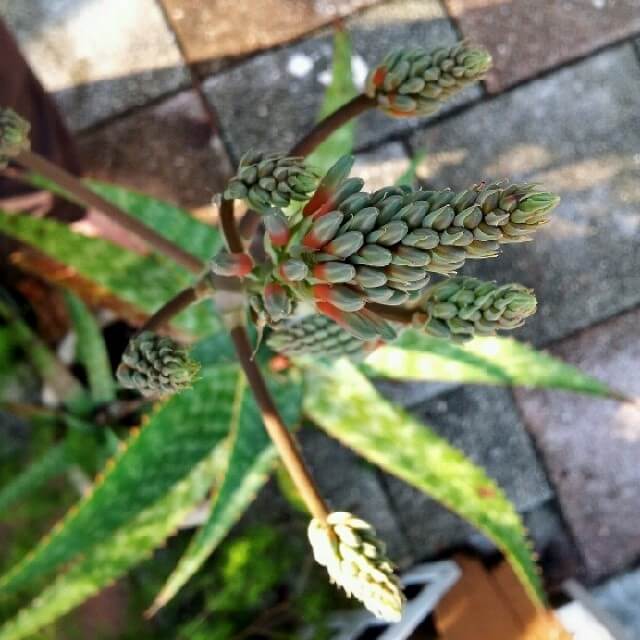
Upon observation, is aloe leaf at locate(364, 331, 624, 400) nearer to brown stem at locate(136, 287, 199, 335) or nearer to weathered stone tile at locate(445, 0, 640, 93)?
brown stem at locate(136, 287, 199, 335)

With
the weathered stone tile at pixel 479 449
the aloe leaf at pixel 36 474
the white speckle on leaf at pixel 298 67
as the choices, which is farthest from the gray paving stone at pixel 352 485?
the white speckle on leaf at pixel 298 67

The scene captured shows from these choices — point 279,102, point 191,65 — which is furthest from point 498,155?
point 191,65

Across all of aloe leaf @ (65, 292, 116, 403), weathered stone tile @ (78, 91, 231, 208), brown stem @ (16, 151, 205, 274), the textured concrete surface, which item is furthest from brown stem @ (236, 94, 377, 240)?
the textured concrete surface

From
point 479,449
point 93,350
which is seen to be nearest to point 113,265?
point 93,350

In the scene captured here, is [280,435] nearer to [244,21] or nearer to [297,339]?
[297,339]

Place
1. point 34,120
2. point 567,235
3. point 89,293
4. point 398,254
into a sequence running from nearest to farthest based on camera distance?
point 398,254 < point 34,120 < point 89,293 < point 567,235

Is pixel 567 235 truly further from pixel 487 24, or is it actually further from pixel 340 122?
pixel 340 122

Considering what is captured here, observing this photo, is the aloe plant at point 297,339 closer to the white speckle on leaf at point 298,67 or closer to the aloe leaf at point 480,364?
the aloe leaf at point 480,364
